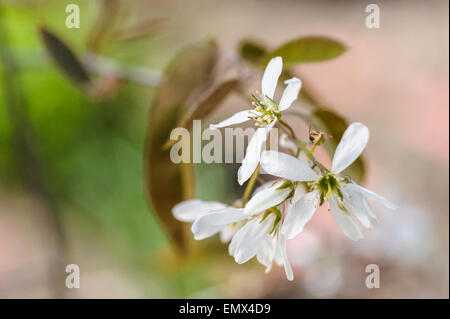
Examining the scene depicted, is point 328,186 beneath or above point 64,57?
beneath

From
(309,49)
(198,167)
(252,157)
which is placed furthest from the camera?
(198,167)

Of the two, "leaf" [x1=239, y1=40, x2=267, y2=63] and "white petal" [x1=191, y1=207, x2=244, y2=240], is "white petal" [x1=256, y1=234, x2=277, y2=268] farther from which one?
"leaf" [x1=239, y1=40, x2=267, y2=63]

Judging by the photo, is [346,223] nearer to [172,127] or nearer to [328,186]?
[328,186]

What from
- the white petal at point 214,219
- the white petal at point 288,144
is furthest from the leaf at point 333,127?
the white petal at point 214,219

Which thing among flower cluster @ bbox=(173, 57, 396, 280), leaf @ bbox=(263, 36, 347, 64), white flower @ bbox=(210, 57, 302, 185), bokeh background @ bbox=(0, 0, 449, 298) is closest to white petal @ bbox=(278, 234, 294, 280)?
flower cluster @ bbox=(173, 57, 396, 280)

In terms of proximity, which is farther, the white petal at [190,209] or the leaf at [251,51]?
the leaf at [251,51]

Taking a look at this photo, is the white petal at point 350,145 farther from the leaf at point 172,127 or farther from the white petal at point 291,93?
the leaf at point 172,127

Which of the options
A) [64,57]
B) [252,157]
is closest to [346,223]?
[252,157]
